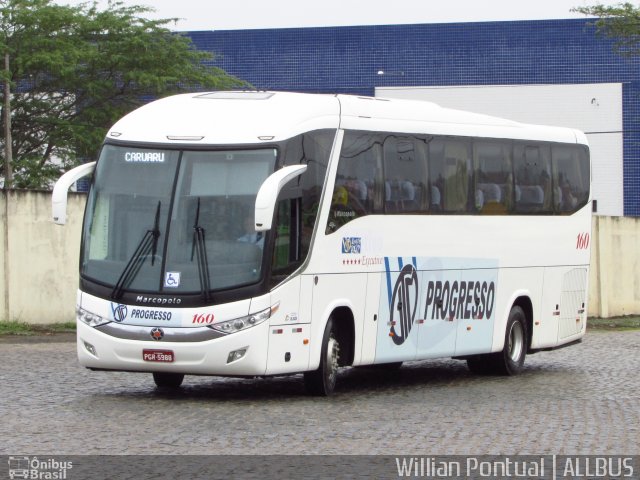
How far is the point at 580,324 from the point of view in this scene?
22.3m

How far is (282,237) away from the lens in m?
15.6

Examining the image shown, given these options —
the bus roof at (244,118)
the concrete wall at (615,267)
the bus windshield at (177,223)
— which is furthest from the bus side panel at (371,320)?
the concrete wall at (615,267)

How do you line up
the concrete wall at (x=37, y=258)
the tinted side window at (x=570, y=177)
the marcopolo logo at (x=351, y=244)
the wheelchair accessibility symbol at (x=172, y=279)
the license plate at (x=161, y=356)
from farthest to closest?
the concrete wall at (x=37, y=258), the tinted side window at (x=570, y=177), the marcopolo logo at (x=351, y=244), the wheelchair accessibility symbol at (x=172, y=279), the license plate at (x=161, y=356)

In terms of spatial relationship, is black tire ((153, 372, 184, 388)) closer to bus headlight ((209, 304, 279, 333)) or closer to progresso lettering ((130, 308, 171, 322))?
progresso lettering ((130, 308, 171, 322))

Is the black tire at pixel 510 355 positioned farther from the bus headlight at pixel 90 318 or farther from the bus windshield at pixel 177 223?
the bus headlight at pixel 90 318

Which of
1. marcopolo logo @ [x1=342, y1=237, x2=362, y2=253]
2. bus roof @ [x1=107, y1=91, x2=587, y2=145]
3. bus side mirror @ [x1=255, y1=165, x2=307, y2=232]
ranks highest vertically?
bus roof @ [x1=107, y1=91, x2=587, y2=145]

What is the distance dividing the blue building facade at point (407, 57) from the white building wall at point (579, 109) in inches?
12.3

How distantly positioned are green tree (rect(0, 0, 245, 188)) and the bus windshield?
24894 mm

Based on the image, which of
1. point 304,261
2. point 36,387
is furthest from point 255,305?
point 36,387

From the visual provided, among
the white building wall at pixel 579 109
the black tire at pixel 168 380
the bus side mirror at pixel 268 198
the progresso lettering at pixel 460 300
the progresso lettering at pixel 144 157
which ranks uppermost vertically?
the white building wall at pixel 579 109

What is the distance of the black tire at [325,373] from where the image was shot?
16.2 meters

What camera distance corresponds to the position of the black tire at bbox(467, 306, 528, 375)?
2031 cm

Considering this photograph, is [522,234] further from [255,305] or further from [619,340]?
[619,340]

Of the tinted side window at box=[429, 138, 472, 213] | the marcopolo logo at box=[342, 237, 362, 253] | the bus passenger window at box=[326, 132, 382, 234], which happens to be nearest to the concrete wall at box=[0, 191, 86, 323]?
the tinted side window at box=[429, 138, 472, 213]
